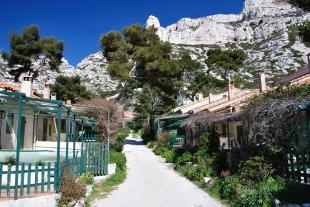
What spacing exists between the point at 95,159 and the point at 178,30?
383 ft

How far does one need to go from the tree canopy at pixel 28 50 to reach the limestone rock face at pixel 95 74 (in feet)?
79.9

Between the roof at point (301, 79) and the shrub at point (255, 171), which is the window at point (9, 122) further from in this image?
the roof at point (301, 79)

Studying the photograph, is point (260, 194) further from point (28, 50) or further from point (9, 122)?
point (28, 50)

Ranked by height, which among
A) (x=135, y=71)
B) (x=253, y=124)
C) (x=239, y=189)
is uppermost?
(x=135, y=71)

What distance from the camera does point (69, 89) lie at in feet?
139

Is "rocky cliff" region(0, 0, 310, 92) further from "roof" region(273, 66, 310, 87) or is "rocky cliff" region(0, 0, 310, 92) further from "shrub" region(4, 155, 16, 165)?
"shrub" region(4, 155, 16, 165)

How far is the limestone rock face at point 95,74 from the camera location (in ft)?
222

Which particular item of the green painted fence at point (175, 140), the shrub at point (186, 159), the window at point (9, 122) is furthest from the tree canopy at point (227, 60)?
the window at point (9, 122)

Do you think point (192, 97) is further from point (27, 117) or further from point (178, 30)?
point (178, 30)

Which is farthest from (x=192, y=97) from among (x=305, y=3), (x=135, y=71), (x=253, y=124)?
(x=253, y=124)

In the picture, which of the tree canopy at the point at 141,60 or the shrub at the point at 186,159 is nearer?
the shrub at the point at 186,159

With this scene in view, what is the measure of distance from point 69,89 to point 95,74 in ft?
100

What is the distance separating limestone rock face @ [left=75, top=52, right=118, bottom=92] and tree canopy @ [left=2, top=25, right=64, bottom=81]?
24.3m

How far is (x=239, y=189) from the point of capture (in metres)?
8.22
